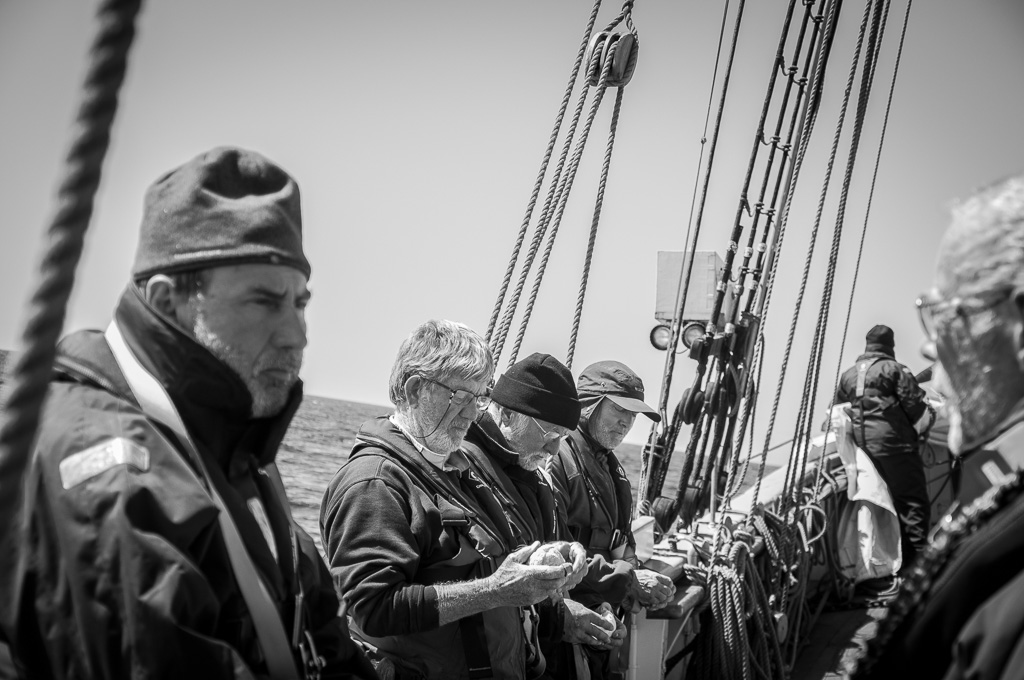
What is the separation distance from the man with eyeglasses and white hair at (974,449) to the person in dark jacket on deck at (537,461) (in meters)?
1.63

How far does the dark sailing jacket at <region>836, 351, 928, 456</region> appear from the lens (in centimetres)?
654

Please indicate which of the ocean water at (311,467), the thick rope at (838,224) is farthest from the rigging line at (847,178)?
the ocean water at (311,467)

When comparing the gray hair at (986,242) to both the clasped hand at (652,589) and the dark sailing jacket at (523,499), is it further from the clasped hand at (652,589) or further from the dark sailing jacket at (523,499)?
the clasped hand at (652,589)

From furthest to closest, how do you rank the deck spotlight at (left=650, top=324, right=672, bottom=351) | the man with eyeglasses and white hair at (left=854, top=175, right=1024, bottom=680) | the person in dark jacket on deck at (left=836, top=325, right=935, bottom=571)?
the person in dark jacket on deck at (left=836, top=325, right=935, bottom=571)
the deck spotlight at (left=650, top=324, right=672, bottom=351)
the man with eyeglasses and white hair at (left=854, top=175, right=1024, bottom=680)

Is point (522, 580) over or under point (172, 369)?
under

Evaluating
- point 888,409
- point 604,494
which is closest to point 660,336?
point 604,494

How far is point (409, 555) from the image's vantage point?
2301 mm

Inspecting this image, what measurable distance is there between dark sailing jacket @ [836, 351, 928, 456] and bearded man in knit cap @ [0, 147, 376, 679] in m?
5.45

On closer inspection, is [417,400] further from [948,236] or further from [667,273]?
[667,273]

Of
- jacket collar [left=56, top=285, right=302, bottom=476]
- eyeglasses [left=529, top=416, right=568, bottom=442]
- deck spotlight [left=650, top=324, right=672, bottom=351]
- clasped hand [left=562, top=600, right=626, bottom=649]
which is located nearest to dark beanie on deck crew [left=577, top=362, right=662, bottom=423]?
eyeglasses [left=529, top=416, right=568, bottom=442]

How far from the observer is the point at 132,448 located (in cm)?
135

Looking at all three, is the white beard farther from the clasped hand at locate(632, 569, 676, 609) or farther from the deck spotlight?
the deck spotlight

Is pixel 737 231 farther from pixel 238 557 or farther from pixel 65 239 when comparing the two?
pixel 65 239

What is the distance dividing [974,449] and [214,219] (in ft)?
4.01
